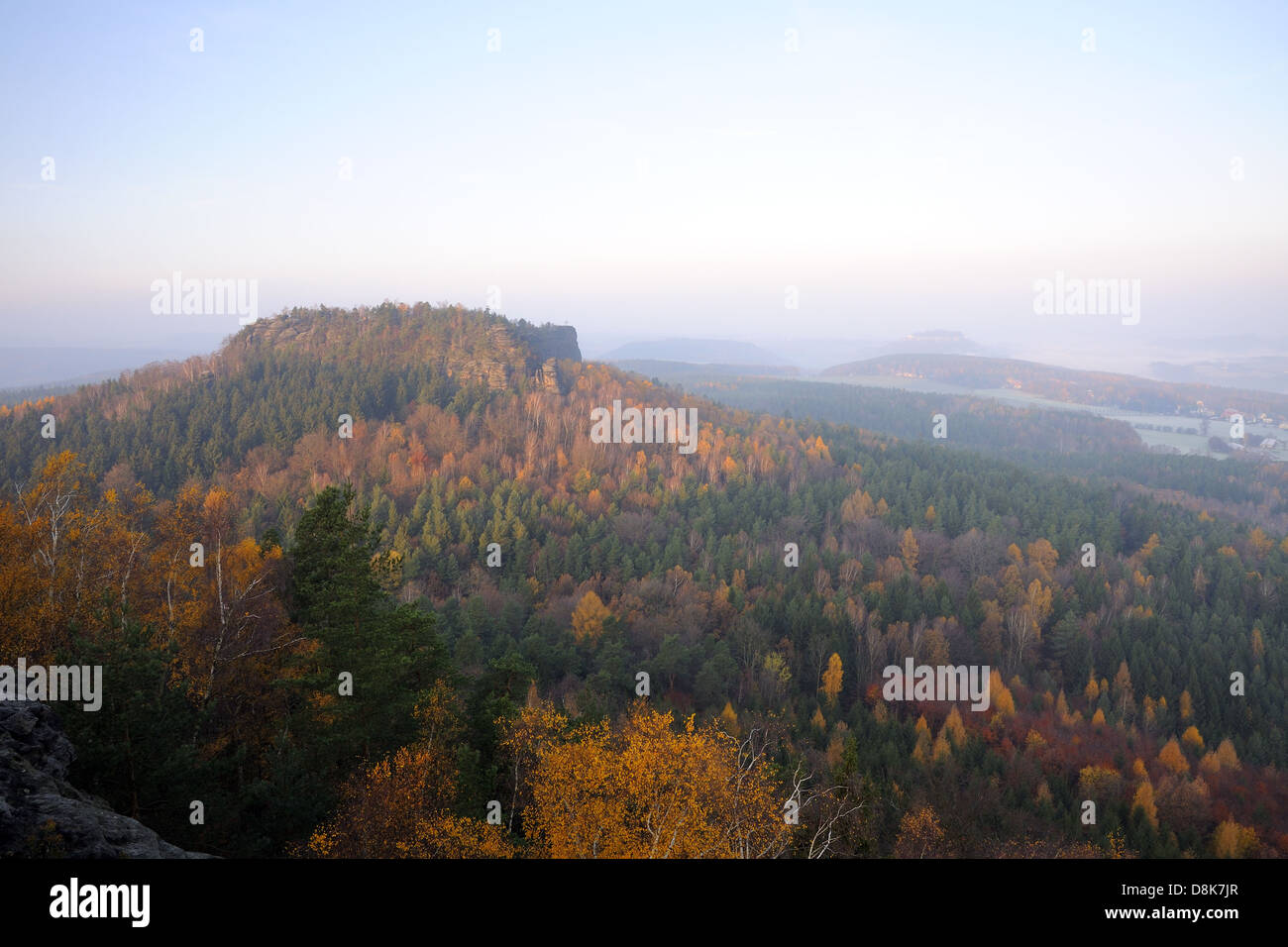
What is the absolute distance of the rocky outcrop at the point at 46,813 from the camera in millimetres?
10203

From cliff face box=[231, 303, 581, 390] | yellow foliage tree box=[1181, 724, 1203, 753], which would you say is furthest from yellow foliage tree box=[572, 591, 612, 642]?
cliff face box=[231, 303, 581, 390]

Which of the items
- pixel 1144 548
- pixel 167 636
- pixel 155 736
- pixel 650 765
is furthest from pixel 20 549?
pixel 1144 548

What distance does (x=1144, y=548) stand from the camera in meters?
96.1

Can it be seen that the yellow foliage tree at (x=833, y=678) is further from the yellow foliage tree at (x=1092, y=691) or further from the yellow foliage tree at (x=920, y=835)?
the yellow foliage tree at (x=1092, y=691)

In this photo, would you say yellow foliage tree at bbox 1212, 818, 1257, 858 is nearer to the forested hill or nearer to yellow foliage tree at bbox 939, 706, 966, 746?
yellow foliage tree at bbox 939, 706, 966, 746

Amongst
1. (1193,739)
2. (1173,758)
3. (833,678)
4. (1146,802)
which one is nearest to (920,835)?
(1146,802)

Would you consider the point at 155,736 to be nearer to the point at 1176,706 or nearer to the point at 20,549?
the point at 20,549

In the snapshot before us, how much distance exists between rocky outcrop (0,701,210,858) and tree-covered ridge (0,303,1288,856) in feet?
6.88

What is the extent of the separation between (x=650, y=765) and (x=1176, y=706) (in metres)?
66.0

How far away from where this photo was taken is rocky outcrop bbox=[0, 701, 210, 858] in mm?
10203

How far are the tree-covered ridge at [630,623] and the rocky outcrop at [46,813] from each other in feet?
6.88

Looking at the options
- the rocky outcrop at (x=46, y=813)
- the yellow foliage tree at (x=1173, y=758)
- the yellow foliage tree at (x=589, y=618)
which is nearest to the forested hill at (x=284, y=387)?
the yellow foliage tree at (x=589, y=618)

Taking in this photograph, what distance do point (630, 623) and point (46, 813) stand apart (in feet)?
171

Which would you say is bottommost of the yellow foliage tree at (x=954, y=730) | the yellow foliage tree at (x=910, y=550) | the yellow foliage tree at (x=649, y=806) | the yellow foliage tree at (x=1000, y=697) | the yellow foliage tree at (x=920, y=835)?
the yellow foliage tree at (x=1000, y=697)
